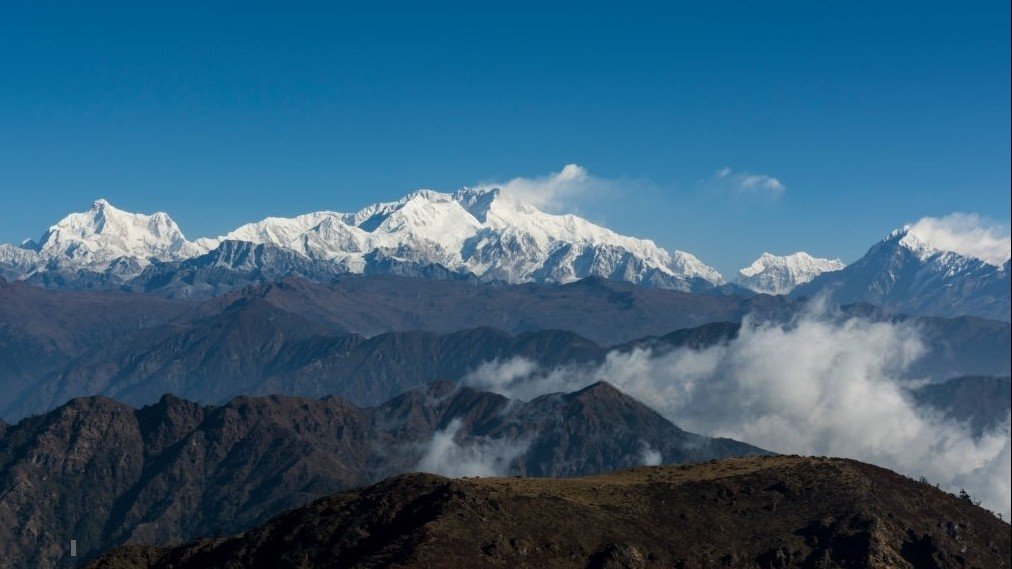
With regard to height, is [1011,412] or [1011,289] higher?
[1011,289]

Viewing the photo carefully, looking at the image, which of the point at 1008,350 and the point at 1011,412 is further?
the point at 1011,412

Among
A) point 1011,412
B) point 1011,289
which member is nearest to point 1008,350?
point 1011,289

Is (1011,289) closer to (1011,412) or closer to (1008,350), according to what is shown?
(1008,350)

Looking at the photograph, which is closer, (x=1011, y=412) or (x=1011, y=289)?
(x=1011, y=289)
